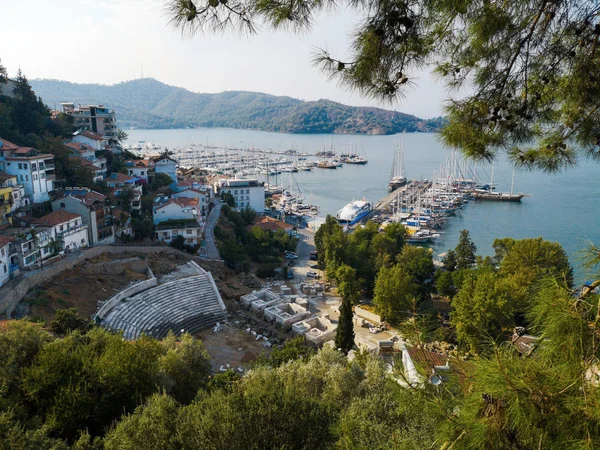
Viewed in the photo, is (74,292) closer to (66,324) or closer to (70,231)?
(70,231)

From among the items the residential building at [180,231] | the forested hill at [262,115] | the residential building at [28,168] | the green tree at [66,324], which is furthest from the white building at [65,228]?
the forested hill at [262,115]

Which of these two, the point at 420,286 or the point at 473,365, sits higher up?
the point at 473,365

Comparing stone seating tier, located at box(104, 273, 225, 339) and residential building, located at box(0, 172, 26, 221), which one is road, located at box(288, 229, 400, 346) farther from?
residential building, located at box(0, 172, 26, 221)

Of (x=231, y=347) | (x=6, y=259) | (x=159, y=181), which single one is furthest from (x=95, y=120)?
(x=231, y=347)

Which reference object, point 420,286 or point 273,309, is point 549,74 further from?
point 420,286

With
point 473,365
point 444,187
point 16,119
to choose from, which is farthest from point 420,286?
point 444,187
